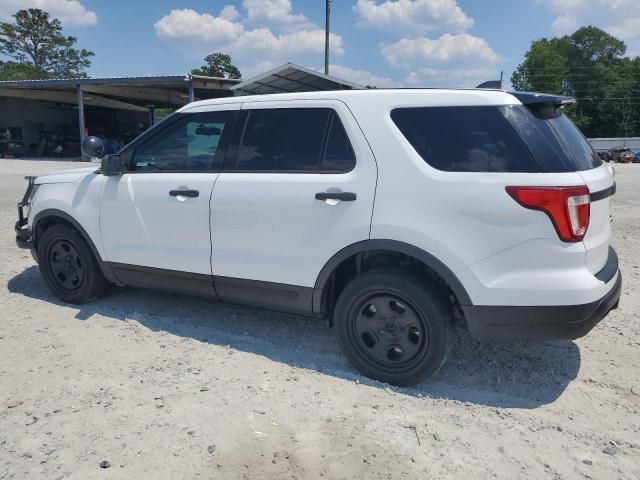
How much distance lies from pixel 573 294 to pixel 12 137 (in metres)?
36.4

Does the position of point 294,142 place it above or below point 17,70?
below

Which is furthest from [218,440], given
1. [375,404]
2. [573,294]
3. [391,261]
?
[573,294]

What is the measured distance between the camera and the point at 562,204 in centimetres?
274

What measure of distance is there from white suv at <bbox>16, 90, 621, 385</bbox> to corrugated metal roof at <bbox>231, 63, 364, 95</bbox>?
12540 mm

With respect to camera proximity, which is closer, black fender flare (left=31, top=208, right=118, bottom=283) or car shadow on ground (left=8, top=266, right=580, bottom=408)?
car shadow on ground (left=8, top=266, right=580, bottom=408)

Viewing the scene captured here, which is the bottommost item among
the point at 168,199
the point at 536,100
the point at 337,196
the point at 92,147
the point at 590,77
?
the point at 168,199

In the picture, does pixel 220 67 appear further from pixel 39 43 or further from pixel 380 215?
pixel 380 215

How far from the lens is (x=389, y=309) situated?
3281mm

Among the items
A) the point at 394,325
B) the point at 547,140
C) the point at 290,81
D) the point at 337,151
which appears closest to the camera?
the point at 547,140

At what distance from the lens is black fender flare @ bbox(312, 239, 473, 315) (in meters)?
3.01

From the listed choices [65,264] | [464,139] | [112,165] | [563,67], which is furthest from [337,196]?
[563,67]

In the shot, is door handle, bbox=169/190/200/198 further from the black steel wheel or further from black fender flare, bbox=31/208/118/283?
the black steel wheel

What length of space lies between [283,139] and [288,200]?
49 centimetres

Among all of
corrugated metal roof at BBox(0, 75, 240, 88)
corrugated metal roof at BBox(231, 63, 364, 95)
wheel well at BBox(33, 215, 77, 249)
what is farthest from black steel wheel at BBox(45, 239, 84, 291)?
corrugated metal roof at BBox(0, 75, 240, 88)
